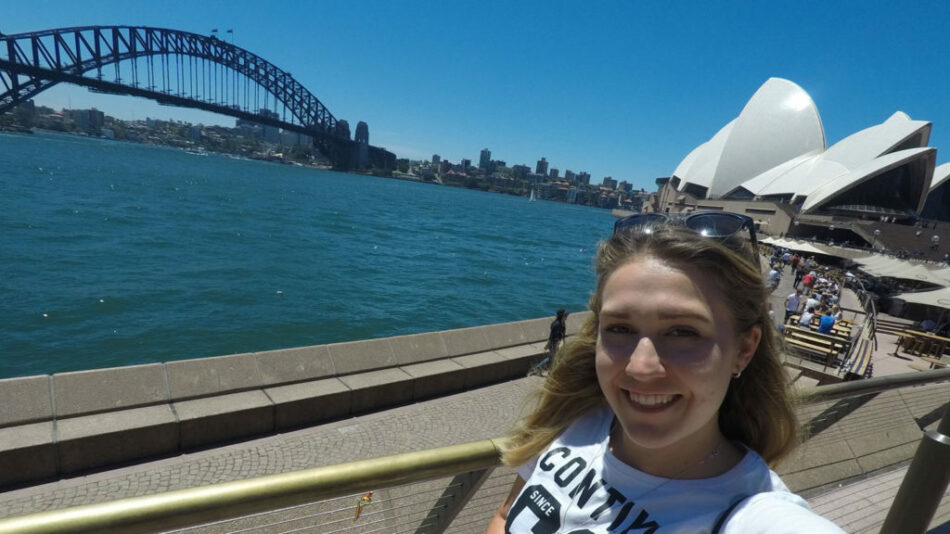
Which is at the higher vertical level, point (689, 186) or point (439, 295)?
point (689, 186)

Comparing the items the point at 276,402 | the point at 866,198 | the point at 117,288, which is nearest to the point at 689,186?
the point at 866,198

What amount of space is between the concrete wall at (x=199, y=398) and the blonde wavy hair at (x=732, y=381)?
4.45 meters

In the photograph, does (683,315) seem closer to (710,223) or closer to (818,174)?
(710,223)

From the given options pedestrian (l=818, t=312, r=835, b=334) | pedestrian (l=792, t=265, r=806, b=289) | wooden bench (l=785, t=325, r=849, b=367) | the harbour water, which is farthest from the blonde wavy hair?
pedestrian (l=792, t=265, r=806, b=289)

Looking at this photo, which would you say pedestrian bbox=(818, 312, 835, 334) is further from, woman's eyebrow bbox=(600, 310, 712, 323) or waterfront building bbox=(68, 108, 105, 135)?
waterfront building bbox=(68, 108, 105, 135)

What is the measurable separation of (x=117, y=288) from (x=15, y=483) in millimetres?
13449

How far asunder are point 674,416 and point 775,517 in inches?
9.0

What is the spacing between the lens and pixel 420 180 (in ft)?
594

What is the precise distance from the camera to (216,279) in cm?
1836

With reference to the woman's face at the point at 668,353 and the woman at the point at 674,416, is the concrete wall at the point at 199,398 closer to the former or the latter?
the woman at the point at 674,416

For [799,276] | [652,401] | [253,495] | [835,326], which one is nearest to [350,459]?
A: [253,495]

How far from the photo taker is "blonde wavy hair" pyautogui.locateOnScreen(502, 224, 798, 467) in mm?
1146

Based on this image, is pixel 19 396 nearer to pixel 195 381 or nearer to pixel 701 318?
pixel 195 381

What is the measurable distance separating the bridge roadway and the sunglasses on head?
126cm
